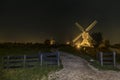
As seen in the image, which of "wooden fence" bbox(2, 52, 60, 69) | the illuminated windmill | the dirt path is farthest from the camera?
the illuminated windmill

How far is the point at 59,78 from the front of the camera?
89.9 ft

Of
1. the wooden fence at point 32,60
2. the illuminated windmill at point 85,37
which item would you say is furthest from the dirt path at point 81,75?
the illuminated windmill at point 85,37

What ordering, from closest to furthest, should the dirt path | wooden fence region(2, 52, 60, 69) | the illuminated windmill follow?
1. the dirt path
2. wooden fence region(2, 52, 60, 69)
3. the illuminated windmill

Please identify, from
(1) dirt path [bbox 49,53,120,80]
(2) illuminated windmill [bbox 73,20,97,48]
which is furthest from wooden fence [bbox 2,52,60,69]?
(2) illuminated windmill [bbox 73,20,97,48]

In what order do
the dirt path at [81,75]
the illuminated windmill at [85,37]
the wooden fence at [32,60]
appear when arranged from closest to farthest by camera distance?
the dirt path at [81,75] < the wooden fence at [32,60] < the illuminated windmill at [85,37]

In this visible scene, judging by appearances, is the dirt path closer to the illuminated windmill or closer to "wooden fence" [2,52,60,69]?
"wooden fence" [2,52,60,69]

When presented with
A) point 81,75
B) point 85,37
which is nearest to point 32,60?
point 81,75

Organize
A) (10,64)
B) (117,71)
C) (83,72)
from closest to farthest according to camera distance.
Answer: (83,72) < (117,71) < (10,64)

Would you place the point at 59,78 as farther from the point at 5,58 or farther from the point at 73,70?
the point at 5,58

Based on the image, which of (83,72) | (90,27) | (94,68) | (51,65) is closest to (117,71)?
(94,68)

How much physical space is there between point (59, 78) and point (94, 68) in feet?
22.5

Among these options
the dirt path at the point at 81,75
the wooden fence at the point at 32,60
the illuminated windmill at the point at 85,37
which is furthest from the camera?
the illuminated windmill at the point at 85,37

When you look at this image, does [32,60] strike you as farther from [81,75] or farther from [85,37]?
[85,37]

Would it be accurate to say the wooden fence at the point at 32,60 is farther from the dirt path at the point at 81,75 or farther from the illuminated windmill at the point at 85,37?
the illuminated windmill at the point at 85,37
